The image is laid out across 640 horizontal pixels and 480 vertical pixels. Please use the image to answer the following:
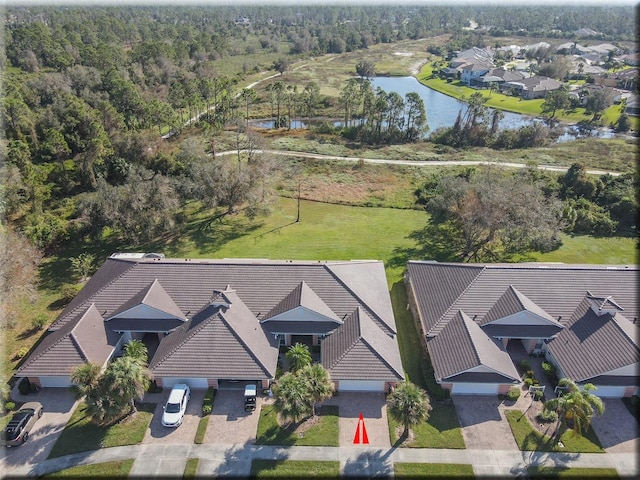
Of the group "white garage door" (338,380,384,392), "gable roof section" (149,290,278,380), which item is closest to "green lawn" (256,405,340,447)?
"white garage door" (338,380,384,392)

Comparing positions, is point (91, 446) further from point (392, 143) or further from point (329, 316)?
point (392, 143)

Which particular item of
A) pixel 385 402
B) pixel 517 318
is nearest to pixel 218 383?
pixel 385 402

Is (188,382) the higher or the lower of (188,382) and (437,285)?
the lower

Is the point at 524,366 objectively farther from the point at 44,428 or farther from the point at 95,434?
the point at 44,428

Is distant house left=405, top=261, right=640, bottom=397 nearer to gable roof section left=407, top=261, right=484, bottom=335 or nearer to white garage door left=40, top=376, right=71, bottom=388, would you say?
gable roof section left=407, top=261, right=484, bottom=335

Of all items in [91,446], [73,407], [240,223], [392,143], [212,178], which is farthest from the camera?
[392,143]

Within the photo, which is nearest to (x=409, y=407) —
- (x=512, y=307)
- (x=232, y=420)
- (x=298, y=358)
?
(x=298, y=358)

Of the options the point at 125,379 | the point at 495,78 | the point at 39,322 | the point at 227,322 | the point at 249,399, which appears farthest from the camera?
the point at 495,78
